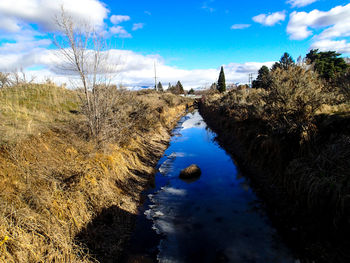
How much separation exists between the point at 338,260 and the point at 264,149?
607 cm

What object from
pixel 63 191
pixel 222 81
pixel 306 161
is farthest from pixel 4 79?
pixel 222 81

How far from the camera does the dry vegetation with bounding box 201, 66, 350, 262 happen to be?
5.16 metres

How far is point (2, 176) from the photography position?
4.86 meters

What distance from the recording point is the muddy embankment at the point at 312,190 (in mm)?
4982

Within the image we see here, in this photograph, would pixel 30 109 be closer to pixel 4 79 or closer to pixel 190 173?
pixel 190 173

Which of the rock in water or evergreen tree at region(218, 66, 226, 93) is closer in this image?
the rock in water

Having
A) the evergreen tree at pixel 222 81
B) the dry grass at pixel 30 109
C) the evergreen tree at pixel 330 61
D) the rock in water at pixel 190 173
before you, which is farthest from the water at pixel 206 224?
the evergreen tree at pixel 222 81

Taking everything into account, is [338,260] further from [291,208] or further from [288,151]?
[288,151]

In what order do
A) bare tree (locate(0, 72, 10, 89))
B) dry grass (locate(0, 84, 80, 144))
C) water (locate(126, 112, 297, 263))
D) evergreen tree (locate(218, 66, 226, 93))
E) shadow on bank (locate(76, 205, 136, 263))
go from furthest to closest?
evergreen tree (locate(218, 66, 226, 93)) → bare tree (locate(0, 72, 10, 89)) → dry grass (locate(0, 84, 80, 144)) → water (locate(126, 112, 297, 263)) → shadow on bank (locate(76, 205, 136, 263))

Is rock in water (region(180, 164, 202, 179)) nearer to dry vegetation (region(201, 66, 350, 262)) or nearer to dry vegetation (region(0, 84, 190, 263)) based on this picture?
dry vegetation (region(0, 84, 190, 263))

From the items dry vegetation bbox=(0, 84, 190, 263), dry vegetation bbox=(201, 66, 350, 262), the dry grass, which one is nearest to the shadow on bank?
dry vegetation bbox=(0, 84, 190, 263)

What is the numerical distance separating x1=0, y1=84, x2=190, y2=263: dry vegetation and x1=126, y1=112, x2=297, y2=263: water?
2.95 feet

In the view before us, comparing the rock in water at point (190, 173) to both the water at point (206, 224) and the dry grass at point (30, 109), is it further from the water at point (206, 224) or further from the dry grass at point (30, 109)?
the dry grass at point (30, 109)

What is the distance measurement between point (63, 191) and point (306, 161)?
825 cm
